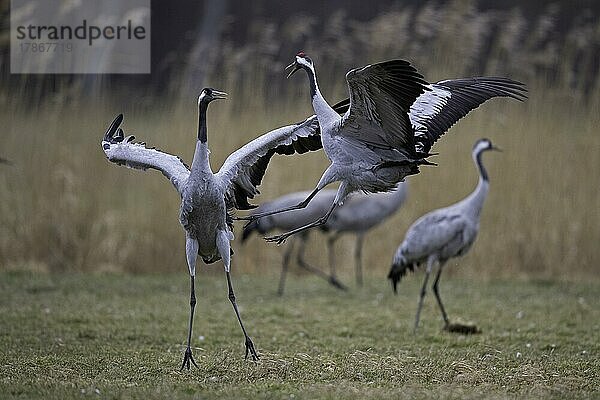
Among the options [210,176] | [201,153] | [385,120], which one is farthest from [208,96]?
[385,120]

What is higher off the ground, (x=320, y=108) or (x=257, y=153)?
(x=320, y=108)

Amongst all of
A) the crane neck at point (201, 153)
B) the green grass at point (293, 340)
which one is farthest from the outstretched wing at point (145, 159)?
the green grass at point (293, 340)

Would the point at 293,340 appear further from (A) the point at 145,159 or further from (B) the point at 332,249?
(B) the point at 332,249

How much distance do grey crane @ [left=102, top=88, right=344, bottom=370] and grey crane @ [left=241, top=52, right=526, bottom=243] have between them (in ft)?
1.02

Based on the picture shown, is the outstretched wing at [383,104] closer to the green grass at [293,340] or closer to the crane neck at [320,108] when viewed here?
the crane neck at [320,108]

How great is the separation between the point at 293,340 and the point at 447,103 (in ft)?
7.02

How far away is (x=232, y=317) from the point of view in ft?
28.1

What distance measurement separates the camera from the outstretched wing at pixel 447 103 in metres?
6.91

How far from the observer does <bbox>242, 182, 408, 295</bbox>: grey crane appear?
409 inches

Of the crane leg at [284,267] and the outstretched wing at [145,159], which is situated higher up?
the outstretched wing at [145,159]

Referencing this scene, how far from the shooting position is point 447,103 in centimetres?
704

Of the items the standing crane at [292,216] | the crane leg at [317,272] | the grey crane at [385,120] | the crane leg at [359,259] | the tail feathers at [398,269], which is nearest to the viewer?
the grey crane at [385,120]

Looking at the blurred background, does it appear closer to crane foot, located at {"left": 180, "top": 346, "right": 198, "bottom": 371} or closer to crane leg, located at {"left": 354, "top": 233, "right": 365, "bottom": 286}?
crane leg, located at {"left": 354, "top": 233, "right": 365, "bottom": 286}

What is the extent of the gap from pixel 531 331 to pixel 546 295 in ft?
7.12
